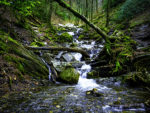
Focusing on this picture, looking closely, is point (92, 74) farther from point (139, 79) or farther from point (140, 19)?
point (140, 19)

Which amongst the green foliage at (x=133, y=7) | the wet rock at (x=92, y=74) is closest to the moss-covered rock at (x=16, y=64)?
the wet rock at (x=92, y=74)

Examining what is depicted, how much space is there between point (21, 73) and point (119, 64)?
16.1 feet

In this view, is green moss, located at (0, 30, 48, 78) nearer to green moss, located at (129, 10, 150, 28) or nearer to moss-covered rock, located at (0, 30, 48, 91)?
moss-covered rock, located at (0, 30, 48, 91)

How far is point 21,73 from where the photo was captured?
443 centimetres

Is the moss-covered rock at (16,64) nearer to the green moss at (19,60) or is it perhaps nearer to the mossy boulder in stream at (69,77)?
the green moss at (19,60)

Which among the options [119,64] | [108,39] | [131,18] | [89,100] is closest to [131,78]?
[119,64]

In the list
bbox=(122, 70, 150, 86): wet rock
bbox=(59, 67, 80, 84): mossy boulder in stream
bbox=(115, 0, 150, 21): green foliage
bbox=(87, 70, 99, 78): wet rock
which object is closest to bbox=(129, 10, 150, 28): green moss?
bbox=(115, 0, 150, 21): green foliage

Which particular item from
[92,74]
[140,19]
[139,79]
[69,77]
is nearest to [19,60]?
[69,77]

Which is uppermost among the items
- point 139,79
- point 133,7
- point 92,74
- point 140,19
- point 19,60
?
point 133,7

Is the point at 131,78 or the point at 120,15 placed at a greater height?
the point at 120,15

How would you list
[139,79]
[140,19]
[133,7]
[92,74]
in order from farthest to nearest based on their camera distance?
[133,7]
[140,19]
[92,74]
[139,79]

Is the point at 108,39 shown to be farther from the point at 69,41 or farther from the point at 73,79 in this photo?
the point at 69,41

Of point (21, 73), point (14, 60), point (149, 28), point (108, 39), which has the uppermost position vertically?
point (149, 28)

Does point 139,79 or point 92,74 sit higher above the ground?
point 92,74
